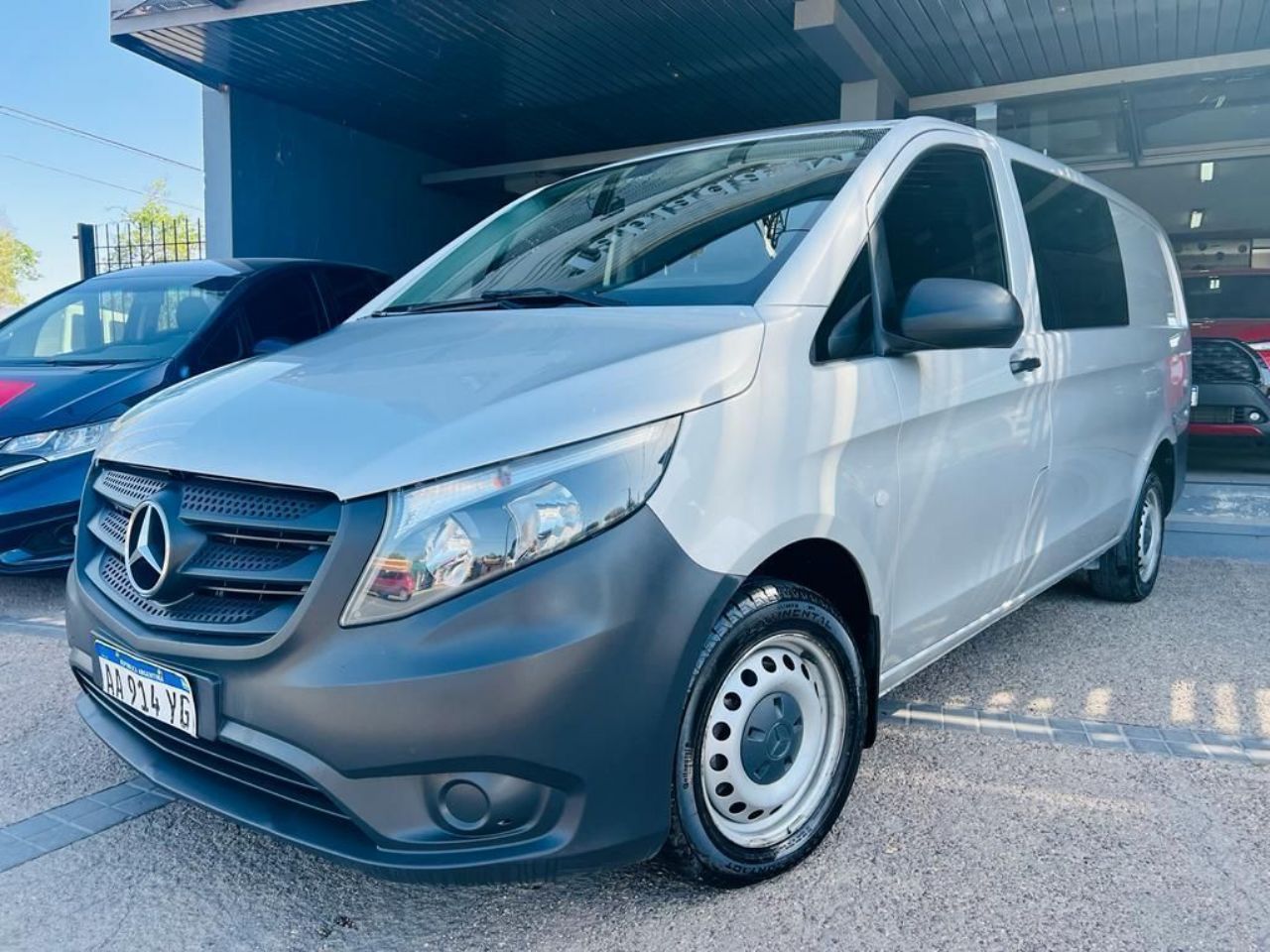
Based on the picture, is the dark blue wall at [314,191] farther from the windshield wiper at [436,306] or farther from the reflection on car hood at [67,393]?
the windshield wiper at [436,306]

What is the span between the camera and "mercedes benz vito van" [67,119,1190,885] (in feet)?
5.71

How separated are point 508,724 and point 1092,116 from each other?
12552 mm

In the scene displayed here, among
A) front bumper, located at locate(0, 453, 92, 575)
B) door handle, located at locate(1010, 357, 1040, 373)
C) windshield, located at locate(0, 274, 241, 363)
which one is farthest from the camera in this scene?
windshield, located at locate(0, 274, 241, 363)

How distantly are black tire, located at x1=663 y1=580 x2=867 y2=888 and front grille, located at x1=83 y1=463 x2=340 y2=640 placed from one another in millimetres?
764

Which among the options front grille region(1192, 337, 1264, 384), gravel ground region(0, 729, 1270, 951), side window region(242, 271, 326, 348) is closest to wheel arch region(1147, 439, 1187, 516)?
gravel ground region(0, 729, 1270, 951)

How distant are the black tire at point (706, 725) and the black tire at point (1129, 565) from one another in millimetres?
2501

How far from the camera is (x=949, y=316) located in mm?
2412

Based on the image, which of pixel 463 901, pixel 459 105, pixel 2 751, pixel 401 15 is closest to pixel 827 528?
pixel 463 901

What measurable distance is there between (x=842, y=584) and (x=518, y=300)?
44.3 inches

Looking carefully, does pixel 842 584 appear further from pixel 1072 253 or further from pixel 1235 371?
pixel 1235 371

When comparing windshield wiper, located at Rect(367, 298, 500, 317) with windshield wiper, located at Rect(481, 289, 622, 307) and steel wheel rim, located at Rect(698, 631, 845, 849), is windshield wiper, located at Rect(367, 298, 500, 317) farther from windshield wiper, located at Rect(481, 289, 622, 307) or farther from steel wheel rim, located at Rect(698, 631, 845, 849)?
steel wheel rim, located at Rect(698, 631, 845, 849)

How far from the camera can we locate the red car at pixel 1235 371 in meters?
8.00

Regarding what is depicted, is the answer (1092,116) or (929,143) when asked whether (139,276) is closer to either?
(929,143)

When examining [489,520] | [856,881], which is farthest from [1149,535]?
[489,520]
